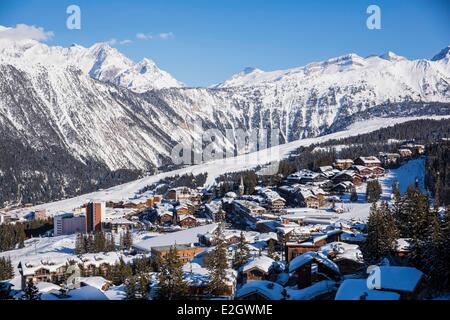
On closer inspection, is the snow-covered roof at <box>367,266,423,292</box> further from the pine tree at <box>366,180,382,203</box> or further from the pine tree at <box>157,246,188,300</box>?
the pine tree at <box>366,180,382,203</box>

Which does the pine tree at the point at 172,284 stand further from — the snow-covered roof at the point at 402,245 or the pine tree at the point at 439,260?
the snow-covered roof at the point at 402,245

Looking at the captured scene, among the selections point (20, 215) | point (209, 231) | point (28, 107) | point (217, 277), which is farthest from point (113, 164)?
point (217, 277)

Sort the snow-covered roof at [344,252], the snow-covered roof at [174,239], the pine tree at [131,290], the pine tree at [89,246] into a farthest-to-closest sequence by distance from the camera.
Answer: the pine tree at [89,246] < the snow-covered roof at [174,239] < the snow-covered roof at [344,252] < the pine tree at [131,290]

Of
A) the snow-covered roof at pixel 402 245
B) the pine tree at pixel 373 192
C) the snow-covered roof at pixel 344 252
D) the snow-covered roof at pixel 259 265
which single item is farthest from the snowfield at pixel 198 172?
the snow-covered roof at pixel 259 265

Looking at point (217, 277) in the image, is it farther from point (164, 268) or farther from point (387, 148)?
point (387, 148)

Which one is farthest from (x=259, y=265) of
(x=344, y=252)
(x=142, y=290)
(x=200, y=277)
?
(x=142, y=290)

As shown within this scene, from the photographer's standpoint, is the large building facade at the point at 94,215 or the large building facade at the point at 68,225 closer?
the large building facade at the point at 94,215

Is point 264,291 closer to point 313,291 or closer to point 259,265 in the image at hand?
point 313,291
